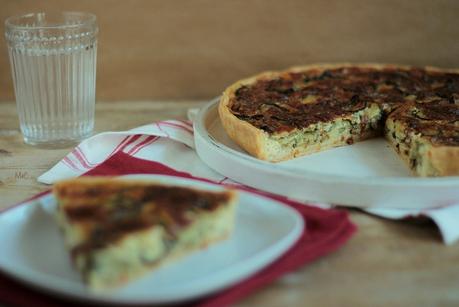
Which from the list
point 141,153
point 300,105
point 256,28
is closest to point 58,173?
point 141,153

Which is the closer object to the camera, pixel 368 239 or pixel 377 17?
pixel 368 239

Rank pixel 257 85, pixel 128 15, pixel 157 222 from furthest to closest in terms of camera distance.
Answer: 1. pixel 128 15
2. pixel 257 85
3. pixel 157 222

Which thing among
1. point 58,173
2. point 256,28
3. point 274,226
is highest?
point 256,28

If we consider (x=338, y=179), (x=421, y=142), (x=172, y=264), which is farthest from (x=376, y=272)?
(x=421, y=142)

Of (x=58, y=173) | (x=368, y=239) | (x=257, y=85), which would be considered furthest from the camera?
(x=257, y=85)

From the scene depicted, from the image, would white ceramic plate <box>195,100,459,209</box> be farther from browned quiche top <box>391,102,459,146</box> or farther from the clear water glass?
the clear water glass

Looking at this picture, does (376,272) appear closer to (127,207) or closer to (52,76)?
(127,207)

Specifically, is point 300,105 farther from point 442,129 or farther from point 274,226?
point 274,226
